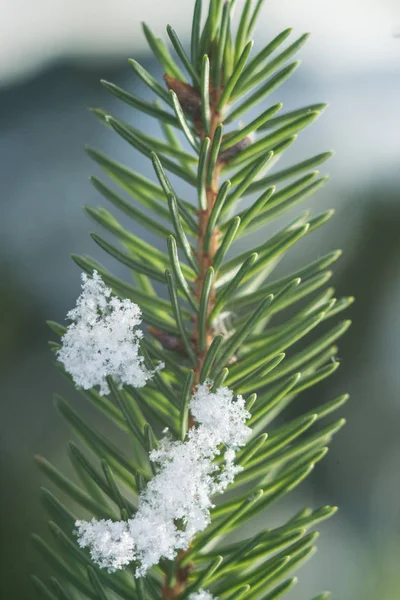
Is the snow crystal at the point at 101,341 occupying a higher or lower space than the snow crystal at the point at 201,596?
higher

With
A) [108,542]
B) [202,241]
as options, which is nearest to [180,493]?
[108,542]

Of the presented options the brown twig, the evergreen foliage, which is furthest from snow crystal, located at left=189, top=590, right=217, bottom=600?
the brown twig

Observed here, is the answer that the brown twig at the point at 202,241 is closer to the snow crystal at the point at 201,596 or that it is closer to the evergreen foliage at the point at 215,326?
the evergreen foliage at the point at 215,326

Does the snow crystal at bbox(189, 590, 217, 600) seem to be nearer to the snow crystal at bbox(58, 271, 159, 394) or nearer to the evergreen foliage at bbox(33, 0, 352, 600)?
the evergreen foliage at bbox(33, 0, 352, 600)

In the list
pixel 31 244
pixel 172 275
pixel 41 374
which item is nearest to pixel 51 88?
pixel 31 244

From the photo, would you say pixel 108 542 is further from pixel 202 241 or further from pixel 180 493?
pixel 202 241

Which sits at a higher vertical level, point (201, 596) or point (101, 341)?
point (101, 341)

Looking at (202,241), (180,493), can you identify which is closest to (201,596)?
(180,493)

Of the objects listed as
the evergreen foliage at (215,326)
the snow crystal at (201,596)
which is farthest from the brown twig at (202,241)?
the snow crystal at (201,596)
